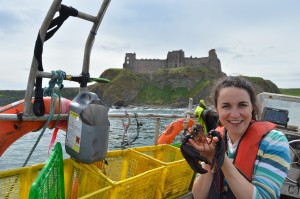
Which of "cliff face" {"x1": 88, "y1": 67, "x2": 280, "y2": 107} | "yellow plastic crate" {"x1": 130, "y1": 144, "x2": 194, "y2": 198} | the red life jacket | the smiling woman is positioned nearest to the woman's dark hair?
the smiling woman

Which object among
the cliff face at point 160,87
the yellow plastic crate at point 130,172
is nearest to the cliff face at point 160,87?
the cliff face at point 160,87

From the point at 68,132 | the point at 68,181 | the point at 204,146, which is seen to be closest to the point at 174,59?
the point at 68,181

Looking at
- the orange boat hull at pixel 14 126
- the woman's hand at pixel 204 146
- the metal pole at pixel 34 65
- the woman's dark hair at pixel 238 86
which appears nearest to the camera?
the woman's hand at pixel 204 146

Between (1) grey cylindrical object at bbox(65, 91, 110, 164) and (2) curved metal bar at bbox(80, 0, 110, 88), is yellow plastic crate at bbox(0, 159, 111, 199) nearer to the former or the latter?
(1) grey cylindrical object at bbox(65, 91, 110, 164)

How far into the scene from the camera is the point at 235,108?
2150mm

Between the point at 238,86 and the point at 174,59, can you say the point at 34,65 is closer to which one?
the point at 238,86

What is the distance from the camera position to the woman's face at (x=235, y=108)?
215 cm

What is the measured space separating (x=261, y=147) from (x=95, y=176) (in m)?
2.13

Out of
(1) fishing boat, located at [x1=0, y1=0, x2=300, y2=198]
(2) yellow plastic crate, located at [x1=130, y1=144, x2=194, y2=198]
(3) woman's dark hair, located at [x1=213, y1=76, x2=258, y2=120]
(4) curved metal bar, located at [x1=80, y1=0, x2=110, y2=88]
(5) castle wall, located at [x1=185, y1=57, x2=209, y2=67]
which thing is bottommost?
(2) yellow plastic crate, located at [x1=130, y1=144, x2=194, y2=198]

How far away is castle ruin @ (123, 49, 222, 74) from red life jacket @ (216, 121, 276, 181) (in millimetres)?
162606

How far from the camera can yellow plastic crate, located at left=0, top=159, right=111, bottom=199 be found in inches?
120

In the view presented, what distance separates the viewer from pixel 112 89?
170500mm

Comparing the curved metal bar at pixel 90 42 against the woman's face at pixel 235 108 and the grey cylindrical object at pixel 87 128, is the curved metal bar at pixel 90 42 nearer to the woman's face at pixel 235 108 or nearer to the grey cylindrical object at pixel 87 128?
the grey cylindrical object at pixel 87 128

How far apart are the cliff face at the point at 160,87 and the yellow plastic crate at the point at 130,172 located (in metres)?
157
